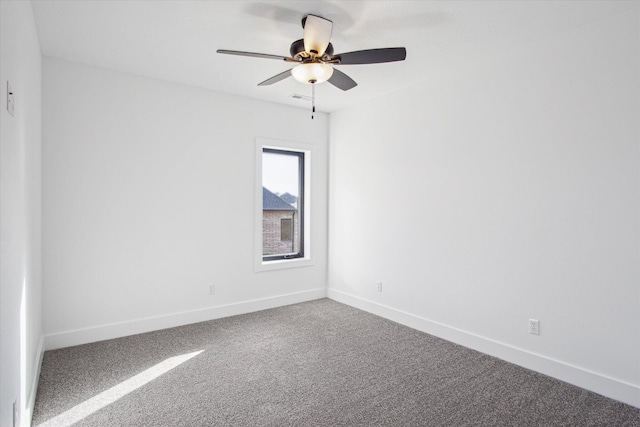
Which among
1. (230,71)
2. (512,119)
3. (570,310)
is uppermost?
(230,71)

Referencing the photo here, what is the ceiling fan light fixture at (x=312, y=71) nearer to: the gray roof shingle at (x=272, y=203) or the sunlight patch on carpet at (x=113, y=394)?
the gray roof shingle at (x=272, y=203)

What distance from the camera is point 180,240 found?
3887 mm

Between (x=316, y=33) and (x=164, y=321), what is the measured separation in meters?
3.08

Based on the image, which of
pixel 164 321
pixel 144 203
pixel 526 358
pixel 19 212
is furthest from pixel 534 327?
pixel 144 203

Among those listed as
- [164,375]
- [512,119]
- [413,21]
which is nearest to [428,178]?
[512,119]

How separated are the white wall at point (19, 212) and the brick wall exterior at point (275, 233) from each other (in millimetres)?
2376

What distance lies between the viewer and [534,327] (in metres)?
2.90

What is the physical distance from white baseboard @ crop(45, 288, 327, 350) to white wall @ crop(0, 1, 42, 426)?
0.40 m

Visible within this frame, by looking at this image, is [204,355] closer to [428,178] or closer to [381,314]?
[381,314]

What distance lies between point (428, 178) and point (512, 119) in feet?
3.14

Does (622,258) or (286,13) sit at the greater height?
(286,13)

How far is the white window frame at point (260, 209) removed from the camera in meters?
4.41

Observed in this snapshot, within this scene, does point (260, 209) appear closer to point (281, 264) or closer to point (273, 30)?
point (281, 264)

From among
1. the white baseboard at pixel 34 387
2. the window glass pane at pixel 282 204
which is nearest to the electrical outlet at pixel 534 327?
the window glass pane at pixel 282 204
